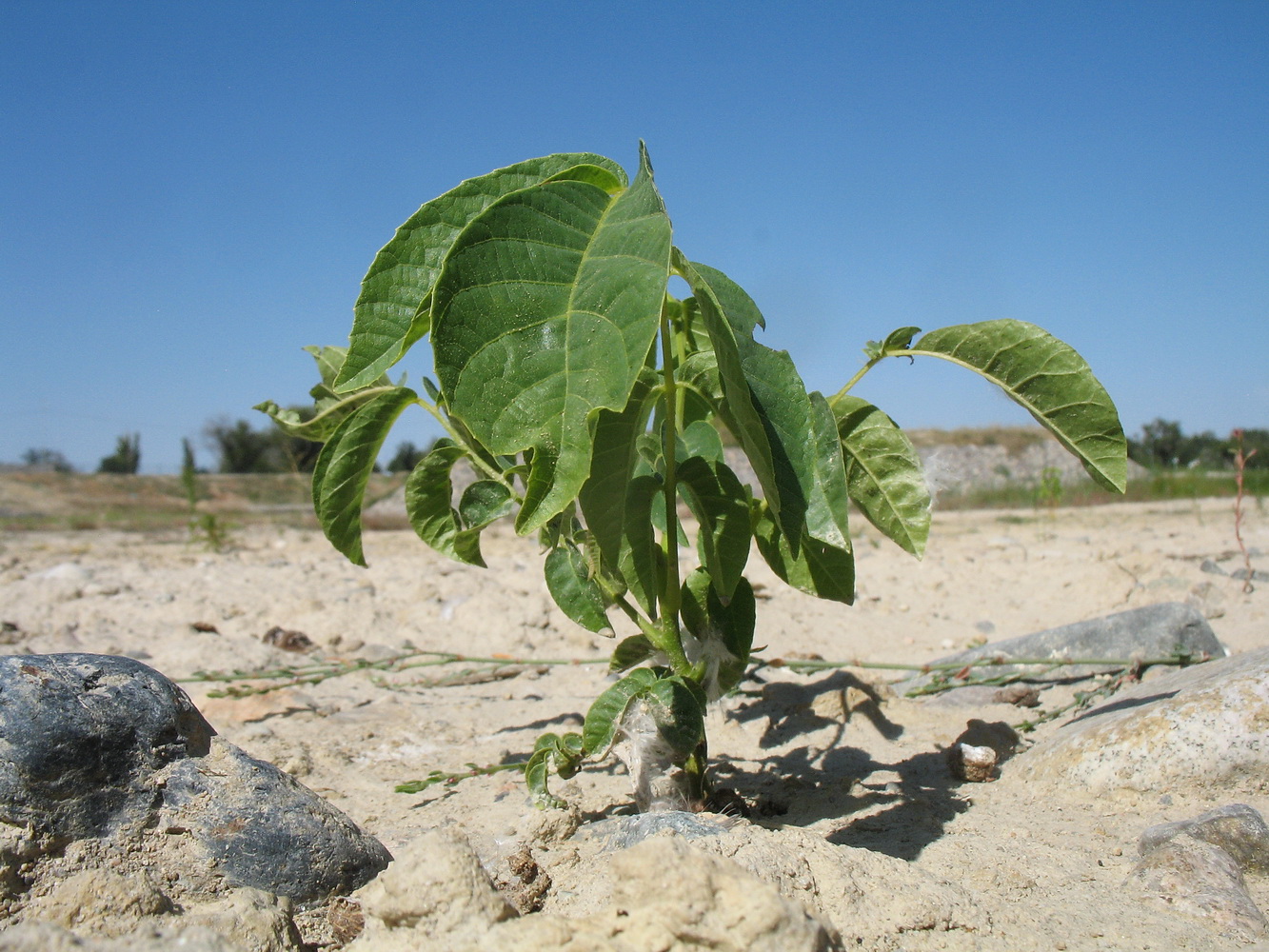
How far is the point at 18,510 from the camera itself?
1434cm

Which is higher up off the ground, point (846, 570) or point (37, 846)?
point (846, 570)

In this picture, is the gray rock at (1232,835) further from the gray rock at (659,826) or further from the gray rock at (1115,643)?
the gray rock at (1115,643)

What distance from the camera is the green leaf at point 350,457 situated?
173 centimetres

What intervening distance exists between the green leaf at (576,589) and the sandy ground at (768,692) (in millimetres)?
439

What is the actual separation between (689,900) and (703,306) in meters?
0.70

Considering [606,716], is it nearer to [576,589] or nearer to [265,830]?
[576,589]

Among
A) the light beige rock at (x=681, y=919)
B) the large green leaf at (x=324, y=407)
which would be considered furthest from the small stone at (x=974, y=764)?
the large green leaf at (x=324, y=407)

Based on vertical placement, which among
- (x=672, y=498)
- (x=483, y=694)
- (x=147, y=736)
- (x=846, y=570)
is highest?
(x=672, y=498)

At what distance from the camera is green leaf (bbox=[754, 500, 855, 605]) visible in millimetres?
1495

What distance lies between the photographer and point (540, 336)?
96 centimetres

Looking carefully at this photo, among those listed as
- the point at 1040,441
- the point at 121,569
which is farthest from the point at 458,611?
the point at 1040,441

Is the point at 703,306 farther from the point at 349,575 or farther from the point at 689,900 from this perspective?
the point at 349,575

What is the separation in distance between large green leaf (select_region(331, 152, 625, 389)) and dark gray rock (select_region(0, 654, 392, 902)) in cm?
69

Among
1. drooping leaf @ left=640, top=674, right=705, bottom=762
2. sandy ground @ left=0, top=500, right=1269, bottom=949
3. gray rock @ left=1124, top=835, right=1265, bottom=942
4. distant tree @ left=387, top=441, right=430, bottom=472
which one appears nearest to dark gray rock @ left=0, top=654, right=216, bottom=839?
sandy ground @ left=0, top=500, right=1269, bottom=949
